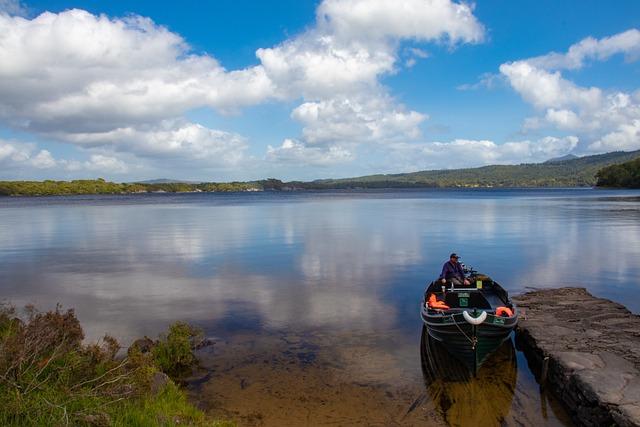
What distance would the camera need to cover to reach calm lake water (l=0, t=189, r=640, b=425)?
1276 centimetres

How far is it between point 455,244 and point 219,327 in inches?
1160

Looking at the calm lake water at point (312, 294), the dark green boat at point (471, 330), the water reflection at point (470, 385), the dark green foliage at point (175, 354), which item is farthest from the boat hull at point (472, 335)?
the dark green foliage at point (175, 354)

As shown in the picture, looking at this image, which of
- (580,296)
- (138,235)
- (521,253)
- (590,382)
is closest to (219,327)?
(590,382)

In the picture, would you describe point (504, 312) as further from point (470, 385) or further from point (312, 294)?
point (312, 294)

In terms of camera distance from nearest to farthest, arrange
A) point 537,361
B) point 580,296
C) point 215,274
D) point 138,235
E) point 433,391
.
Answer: point 433,391
point 537,361
point 580,296
point 215,274
point 138,235

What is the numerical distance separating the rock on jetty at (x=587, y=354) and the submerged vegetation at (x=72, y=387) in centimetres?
873

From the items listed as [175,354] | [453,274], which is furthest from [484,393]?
[175,354]

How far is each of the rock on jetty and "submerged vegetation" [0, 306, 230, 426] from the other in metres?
8.73

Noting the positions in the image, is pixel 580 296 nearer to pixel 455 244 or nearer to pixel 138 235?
pixel 455 244

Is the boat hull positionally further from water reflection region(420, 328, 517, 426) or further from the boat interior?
the boat interior

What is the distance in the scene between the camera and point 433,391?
13250 mm

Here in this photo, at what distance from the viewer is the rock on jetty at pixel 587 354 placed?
1088 cm

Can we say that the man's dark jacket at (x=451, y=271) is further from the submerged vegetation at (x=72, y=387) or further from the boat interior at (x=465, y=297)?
the submerged vegetation at (x=72, y=387)

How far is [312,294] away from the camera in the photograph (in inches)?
956
